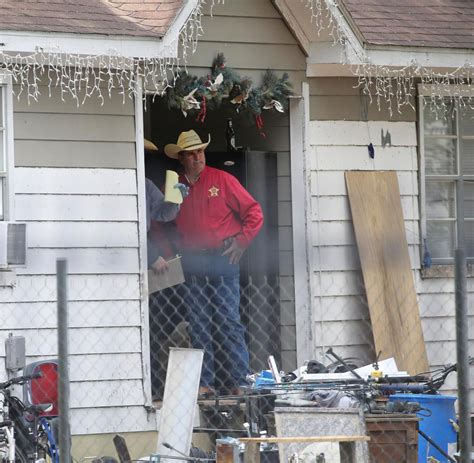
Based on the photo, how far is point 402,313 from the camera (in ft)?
33.1

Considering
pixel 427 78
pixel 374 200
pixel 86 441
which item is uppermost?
pixel 427 78

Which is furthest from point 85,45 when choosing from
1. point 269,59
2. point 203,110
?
point 269,59

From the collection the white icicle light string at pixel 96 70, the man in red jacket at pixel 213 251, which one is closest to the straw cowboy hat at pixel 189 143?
the man in red jacket at pixel 213 251

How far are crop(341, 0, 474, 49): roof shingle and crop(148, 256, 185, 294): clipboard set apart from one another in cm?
237

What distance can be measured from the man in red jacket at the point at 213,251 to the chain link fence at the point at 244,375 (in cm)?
2

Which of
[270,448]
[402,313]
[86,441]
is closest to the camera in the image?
[270,448]

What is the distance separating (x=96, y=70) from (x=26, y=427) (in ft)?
9.28

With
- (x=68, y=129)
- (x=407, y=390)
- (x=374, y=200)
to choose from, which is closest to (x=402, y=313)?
(x=374, y=200)

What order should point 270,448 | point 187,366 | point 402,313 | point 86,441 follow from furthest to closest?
1. point 402,313
2. point 86,441
3. point 187,366
4. point 270,448

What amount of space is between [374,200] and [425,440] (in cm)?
254

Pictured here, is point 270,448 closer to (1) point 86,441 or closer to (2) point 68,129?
(1) point 86,441

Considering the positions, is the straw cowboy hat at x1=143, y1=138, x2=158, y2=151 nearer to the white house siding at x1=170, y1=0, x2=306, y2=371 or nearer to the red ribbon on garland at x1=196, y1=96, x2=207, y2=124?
the red ribbon on garland at x1=196, y1=96, x2=207, y2=124

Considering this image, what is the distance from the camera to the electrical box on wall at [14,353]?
28.9ft

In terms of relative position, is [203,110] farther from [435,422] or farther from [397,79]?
[435,422]
